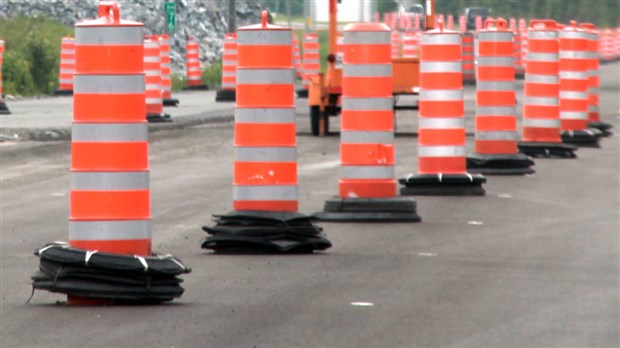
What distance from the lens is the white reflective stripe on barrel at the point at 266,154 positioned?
11.5 m

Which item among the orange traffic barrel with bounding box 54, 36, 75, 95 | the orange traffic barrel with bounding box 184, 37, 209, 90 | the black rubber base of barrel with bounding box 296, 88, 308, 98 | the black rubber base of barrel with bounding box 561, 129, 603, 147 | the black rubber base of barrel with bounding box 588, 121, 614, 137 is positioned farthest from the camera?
the orange traffic barrel with bounding box 184, 37, 209, 90

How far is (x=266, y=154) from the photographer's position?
1151 centimetres

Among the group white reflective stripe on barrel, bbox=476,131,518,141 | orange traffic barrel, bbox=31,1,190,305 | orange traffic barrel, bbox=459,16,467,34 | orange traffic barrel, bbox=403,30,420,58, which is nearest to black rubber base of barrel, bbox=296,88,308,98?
orange traffic barrel, bbox=403,30,420,58

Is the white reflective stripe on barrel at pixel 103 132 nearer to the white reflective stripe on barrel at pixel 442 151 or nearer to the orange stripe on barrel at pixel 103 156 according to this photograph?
the orange stripe on barrel at pixel 103 156

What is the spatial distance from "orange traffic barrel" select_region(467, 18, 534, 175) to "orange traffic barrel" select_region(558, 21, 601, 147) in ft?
16.9

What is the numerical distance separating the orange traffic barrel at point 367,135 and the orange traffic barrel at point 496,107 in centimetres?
421

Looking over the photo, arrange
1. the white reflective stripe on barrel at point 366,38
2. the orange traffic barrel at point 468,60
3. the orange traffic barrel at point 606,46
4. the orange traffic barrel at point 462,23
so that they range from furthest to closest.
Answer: the orange traffic barrel at point 606,46, the orange traffic barrel at point 462,23, the orange traffic barrel at point 468,60, the white reflective stripe on barrel at point 366,38

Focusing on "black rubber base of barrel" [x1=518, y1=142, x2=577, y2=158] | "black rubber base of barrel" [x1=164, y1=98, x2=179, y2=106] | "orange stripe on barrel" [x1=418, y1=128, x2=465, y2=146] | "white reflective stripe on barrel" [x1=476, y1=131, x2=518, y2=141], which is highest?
"orange stripe on barrel" [x1=418, y1=128, x2=465, y2=146]

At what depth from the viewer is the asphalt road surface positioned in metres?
8.11

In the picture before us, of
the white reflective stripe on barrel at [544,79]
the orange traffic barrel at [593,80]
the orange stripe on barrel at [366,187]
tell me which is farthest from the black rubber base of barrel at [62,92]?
the orange stripe on barrel at [366,187]

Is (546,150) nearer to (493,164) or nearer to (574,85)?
(493,164)

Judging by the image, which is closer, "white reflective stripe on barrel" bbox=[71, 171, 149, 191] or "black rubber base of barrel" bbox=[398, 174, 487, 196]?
"white reflective stripe on barrel" bbox=[71, 171, 149, 191]

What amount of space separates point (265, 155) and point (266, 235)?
0.58m

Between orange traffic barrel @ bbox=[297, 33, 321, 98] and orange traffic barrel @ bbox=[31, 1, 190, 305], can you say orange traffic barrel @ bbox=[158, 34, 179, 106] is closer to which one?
orange traffic barrel @ bbox=[297, 33, 321, 98]
